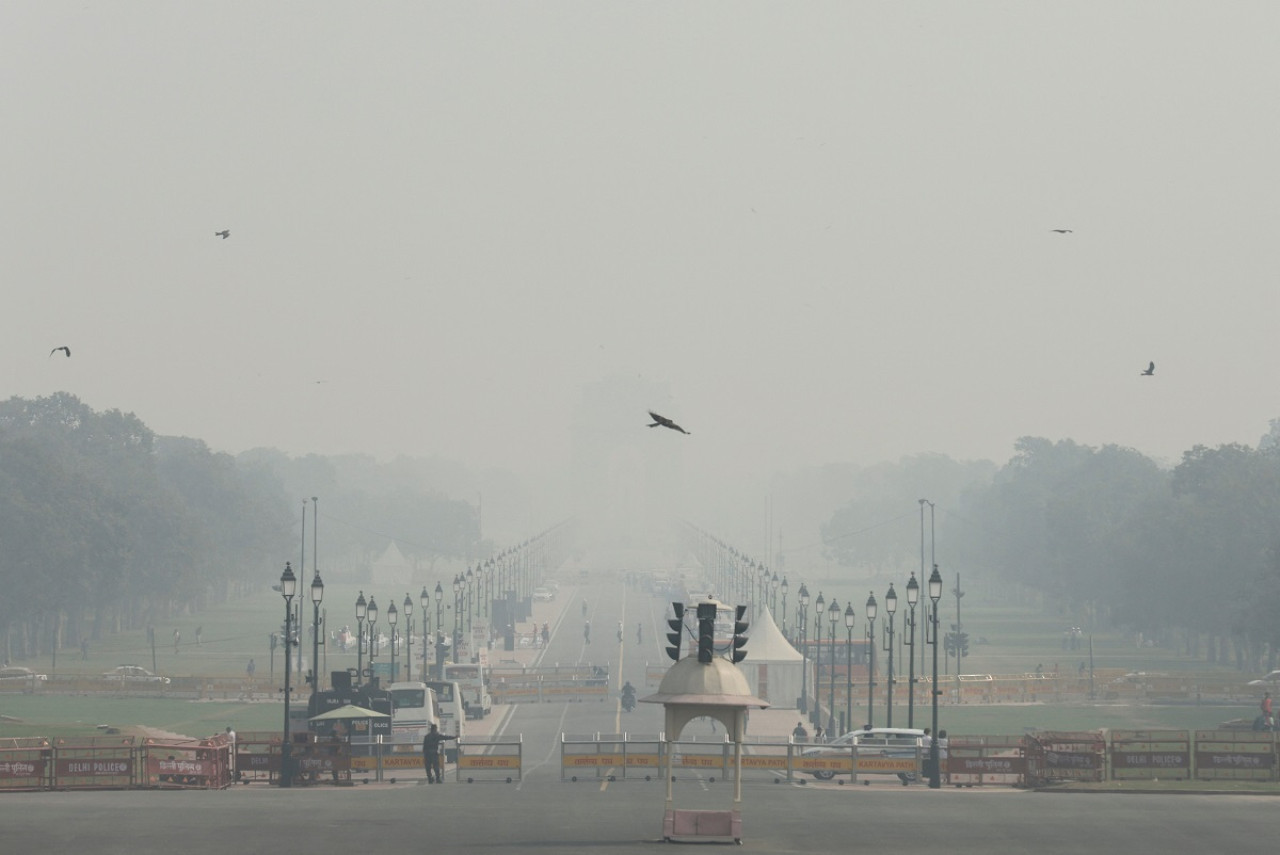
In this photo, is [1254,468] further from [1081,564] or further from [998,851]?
[998,851]

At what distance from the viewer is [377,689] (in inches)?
2502

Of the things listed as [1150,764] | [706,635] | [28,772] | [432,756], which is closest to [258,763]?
[432,756]

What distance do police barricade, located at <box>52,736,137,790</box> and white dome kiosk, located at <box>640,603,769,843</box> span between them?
1677 cm

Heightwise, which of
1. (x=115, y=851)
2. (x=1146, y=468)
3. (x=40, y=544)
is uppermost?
(x=1146, y=468)

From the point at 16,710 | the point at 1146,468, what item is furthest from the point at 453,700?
the point at 1146,468

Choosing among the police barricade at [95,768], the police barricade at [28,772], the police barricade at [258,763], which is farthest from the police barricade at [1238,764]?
the police barricade at [28,772]

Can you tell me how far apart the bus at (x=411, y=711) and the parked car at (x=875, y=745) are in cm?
1292

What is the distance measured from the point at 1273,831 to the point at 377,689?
1350 inches

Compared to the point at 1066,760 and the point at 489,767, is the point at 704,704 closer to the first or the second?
the point at 1066,760

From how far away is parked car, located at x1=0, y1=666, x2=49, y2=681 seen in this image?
311 feet

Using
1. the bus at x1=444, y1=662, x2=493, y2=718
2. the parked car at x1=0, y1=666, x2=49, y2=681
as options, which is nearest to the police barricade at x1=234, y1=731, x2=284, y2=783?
the bus at x1=444, y1=662, x2=493, y2=718

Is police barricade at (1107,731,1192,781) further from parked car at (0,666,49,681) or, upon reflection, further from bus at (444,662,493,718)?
parked car at (0,666,49,681)

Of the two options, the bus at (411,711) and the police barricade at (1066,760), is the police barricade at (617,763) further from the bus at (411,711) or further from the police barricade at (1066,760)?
the bus at (411,711)

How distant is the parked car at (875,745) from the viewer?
163 feet
